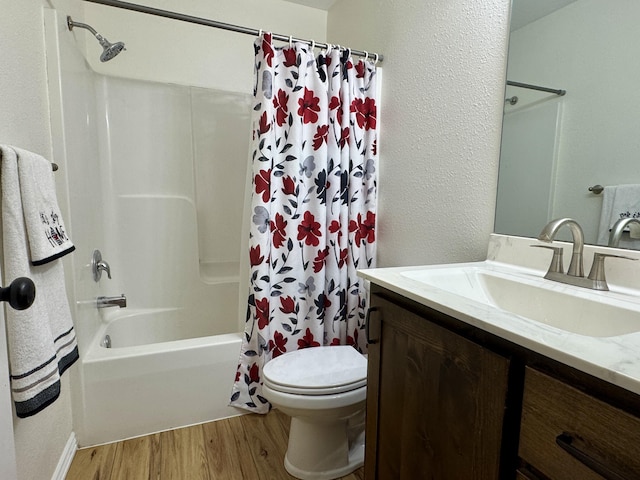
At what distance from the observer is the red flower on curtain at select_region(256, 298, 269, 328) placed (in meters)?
1.62

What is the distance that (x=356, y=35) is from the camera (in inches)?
82.4

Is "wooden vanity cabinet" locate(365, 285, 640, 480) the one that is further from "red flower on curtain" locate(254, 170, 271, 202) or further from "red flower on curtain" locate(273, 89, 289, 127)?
"red flower on curtain" locate(273, 89, 289, 127)

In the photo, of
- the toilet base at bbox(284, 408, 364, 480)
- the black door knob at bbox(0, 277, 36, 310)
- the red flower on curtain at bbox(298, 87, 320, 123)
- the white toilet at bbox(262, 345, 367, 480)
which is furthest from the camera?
the red flower on curtain at bbox(298, 87, 320, 123)

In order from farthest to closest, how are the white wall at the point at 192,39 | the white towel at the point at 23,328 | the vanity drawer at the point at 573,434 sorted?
the white wall at the point at 192,39
the white towel at the point at 23,328
the vanity drawer at the point at 573,434

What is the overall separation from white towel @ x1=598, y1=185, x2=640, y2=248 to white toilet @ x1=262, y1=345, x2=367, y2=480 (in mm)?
903

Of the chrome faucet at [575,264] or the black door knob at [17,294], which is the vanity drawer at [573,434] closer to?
the chrome faucet at [575,264]

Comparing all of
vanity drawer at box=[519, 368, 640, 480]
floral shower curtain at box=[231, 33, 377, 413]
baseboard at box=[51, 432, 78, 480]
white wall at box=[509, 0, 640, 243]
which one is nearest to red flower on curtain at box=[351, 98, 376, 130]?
floral shower curtain at box=[231, 33, 377, 413]

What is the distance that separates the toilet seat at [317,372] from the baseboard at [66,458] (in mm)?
842

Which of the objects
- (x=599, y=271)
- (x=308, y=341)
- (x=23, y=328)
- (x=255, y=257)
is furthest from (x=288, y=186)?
(x=599, y=271)

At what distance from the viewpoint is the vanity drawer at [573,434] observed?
452mm

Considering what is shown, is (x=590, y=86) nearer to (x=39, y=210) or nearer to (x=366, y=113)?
(x=366, y=113)

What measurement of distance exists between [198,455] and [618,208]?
176cm

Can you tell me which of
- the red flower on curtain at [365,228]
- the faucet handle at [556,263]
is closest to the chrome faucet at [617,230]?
the faucet handle at [556,263]

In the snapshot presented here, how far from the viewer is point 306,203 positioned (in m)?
1.68
